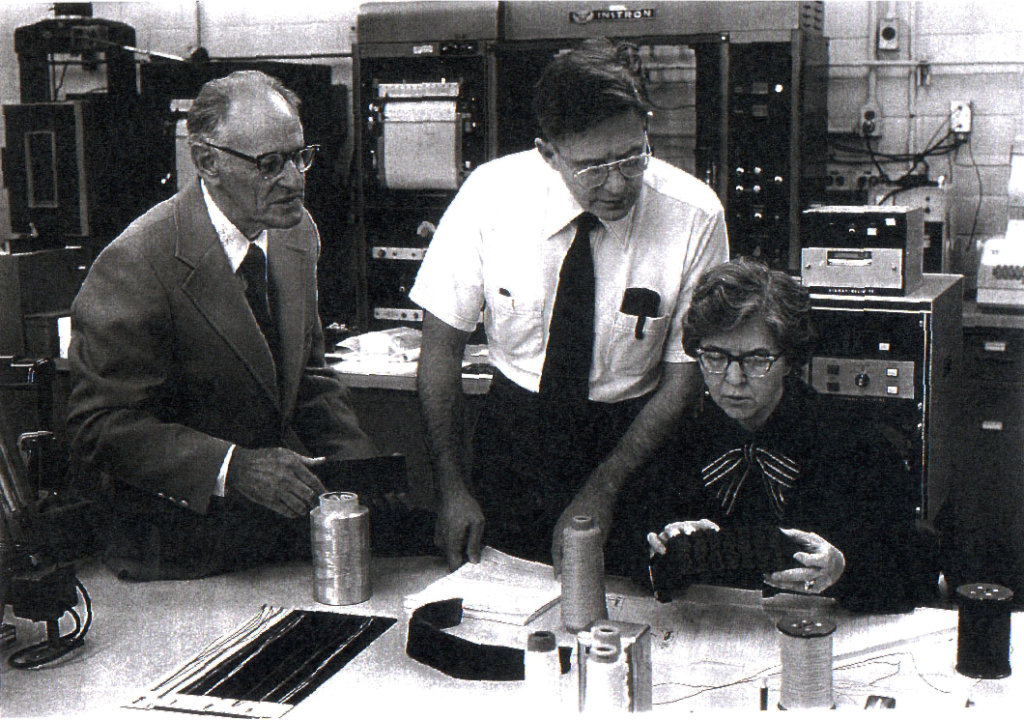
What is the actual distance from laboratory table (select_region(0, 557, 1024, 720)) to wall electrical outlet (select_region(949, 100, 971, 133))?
2690 mm

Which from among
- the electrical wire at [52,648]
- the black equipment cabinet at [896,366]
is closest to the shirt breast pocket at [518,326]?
the electrical wire at [52,648]

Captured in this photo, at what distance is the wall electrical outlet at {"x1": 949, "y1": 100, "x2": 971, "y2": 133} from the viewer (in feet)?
13.1

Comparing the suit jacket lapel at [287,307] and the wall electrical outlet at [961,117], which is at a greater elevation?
the wall electrical outlet at [961,117]

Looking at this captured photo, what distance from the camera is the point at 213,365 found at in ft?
6.41

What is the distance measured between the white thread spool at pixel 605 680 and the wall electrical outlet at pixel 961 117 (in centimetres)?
328

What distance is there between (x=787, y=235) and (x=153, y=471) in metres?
2.31

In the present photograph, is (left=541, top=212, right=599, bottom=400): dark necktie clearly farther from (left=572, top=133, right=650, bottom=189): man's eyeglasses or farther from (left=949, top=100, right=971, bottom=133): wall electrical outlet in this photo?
(left=949, top=100, right=971, bottom=133): wall electrical outlet

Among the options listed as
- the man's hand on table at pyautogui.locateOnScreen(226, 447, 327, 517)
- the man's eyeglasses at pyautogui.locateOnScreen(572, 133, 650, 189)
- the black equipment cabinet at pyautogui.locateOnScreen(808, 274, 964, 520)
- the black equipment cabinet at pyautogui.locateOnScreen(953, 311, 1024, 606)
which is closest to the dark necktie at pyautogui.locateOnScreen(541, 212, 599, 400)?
the man's eyeglasses at pyautogui.locateOnScreen(572, 133, 650, 189)

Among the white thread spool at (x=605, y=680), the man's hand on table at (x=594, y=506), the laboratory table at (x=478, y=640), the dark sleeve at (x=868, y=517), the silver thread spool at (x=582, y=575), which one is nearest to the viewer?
the white thread spool at (x=605, y=680)

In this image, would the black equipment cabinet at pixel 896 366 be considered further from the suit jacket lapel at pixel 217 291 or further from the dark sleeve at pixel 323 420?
the suit jacket lapel at pixel 217 291

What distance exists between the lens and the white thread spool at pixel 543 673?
1298mm

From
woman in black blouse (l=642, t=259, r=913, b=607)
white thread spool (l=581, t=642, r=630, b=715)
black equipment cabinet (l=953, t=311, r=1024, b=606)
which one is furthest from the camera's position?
black equipment cabinet (l=953, t=311, r=1024, b=606)

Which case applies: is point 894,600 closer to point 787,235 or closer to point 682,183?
point 682,183

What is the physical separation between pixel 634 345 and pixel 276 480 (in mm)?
713
